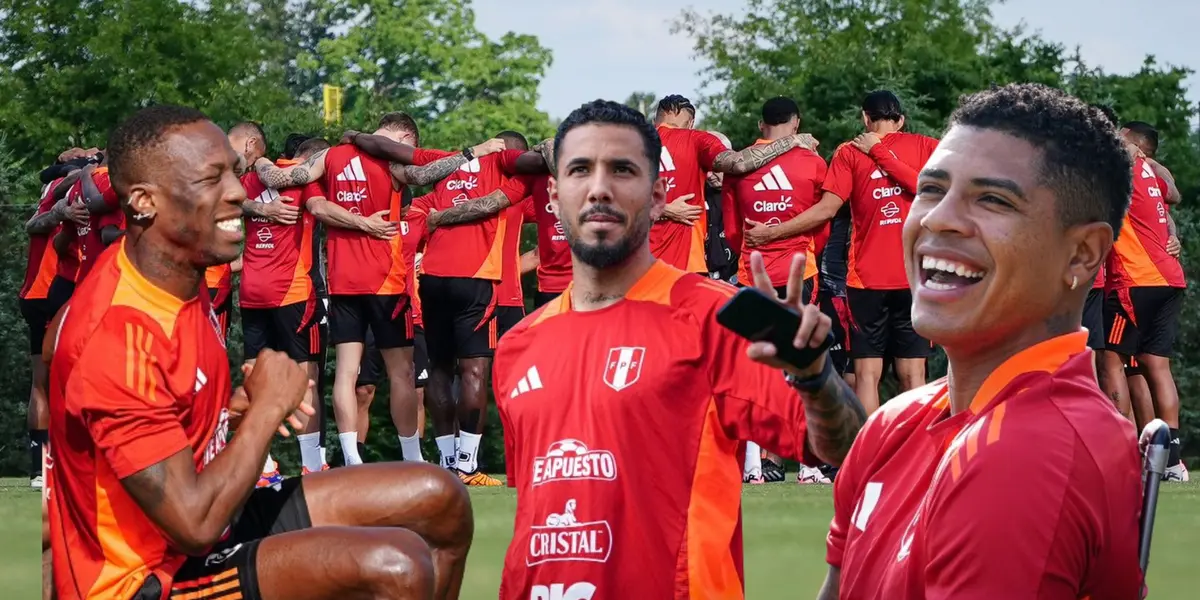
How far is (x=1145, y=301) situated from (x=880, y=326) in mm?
1976

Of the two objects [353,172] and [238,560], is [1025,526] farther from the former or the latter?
[353,172]

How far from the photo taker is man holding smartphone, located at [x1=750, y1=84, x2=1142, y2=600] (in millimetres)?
2307

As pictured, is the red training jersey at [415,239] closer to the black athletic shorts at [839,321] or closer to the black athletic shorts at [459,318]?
the black athletic shorts at [459,318]

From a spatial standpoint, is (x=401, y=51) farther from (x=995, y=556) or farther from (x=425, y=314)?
(x=995, y=556)

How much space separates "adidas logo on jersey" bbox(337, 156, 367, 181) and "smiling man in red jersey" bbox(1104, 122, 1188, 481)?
18.0 feet

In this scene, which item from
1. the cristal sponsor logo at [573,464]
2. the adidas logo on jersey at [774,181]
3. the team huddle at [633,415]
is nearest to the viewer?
the team huddle at [633,415]

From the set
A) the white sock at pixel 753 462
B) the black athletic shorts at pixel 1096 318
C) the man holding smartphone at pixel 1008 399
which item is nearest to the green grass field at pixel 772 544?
the white sock at pixel 753 462

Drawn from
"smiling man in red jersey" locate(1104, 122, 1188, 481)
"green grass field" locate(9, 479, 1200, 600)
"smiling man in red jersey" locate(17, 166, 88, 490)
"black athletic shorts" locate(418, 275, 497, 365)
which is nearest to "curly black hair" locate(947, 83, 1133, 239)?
"green grass field" locate(9, 479, 1200, 600)

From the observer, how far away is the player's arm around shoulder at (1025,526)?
2.29 metres

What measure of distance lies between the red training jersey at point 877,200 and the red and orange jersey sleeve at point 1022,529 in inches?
361

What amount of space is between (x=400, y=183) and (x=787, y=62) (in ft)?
121

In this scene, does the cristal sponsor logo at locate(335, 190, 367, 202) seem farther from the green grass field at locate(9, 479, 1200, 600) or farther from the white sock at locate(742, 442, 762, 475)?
the white sock at locate(742, 442, 762, 475)

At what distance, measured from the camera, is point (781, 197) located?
38.6ft

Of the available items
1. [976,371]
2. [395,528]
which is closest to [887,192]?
[395,528]
